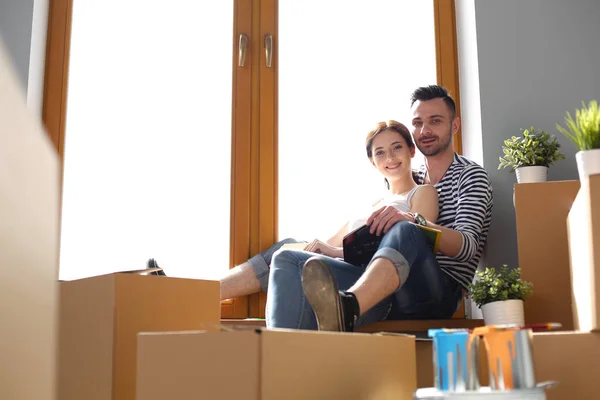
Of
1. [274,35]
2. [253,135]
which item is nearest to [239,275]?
[253,135]

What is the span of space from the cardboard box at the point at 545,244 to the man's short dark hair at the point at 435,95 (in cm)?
57

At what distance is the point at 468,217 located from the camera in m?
2.21

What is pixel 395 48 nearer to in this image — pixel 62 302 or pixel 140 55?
pixel 140 55

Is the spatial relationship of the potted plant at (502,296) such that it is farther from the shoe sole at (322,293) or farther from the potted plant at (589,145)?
the shoe sole at (322,293)

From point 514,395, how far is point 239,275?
168cm

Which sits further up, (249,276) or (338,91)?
(338,91)

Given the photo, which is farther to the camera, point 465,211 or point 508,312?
point 465,211

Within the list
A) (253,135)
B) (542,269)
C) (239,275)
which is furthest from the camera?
(253,135)

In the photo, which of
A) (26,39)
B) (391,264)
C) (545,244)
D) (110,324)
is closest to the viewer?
(110,324)

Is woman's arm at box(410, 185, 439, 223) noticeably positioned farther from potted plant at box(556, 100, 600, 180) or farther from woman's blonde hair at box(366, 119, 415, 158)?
potted plant at box(556, 100, 600, 180)

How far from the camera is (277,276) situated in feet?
6.52

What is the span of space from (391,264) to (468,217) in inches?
19.1

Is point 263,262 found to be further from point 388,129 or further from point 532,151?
point 532,151

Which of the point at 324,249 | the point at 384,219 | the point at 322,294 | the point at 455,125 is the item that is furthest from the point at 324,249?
the point at 322,294
